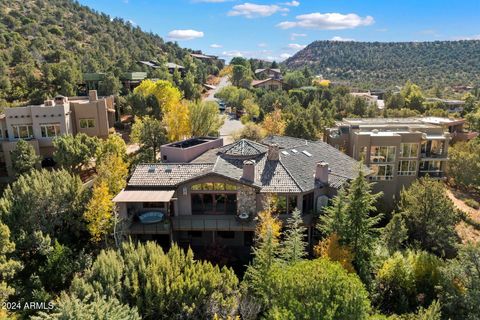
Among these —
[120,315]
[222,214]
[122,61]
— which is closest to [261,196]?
[222,214]

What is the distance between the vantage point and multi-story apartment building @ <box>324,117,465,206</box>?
4469cm

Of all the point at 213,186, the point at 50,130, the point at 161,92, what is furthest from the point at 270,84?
the point at 213,186

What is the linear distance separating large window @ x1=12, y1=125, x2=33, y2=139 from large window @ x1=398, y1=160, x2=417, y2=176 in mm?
46136

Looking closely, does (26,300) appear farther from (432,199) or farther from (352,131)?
(352,131)

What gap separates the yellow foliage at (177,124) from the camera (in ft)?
179

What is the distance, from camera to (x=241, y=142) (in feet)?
132

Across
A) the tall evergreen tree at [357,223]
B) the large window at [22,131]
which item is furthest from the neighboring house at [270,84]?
the tall evergreen tree at [357,223]

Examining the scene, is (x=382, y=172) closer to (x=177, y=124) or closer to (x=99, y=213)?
(x=177, y=124)

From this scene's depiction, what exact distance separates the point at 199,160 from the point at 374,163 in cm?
2116

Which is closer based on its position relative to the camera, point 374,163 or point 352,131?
point 374,163

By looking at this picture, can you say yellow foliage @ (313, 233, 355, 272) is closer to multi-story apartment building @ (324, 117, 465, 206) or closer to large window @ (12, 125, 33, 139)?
multi-story apartment building @ (324, 117, 465, 206)

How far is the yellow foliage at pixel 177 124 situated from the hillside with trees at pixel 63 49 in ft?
103

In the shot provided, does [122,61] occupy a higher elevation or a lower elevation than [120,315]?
higher

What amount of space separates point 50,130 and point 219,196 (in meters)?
26.0
